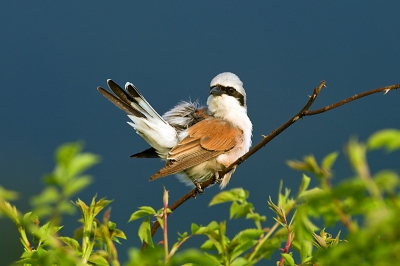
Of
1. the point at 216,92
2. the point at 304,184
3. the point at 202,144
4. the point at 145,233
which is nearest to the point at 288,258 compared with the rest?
the point at 304,184

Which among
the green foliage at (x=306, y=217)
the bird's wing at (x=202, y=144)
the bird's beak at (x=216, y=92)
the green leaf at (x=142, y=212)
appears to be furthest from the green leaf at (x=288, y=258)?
the bird's beak at (x=216, y=92)

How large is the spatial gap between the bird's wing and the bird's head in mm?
109

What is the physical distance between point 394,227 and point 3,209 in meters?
0.51

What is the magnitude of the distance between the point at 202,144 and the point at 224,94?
1.63 ft

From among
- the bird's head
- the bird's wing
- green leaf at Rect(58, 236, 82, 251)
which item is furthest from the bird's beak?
green leaf at Rect(58, 236, 82, 251)

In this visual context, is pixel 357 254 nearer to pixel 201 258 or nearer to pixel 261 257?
pixel 201 258

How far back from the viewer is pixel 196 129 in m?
3.35

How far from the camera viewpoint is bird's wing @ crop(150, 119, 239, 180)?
10.2 feet

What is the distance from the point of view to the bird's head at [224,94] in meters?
3.55

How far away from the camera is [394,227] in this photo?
1.38ft

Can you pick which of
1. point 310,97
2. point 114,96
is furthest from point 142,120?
point 310,97

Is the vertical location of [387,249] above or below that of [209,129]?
below

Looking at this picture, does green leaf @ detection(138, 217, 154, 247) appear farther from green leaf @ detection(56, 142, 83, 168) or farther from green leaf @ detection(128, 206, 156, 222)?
green leaf @ detection(56, 142, 83, 168)

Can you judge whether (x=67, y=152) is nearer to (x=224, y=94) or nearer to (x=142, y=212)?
(x=142, y=212)
